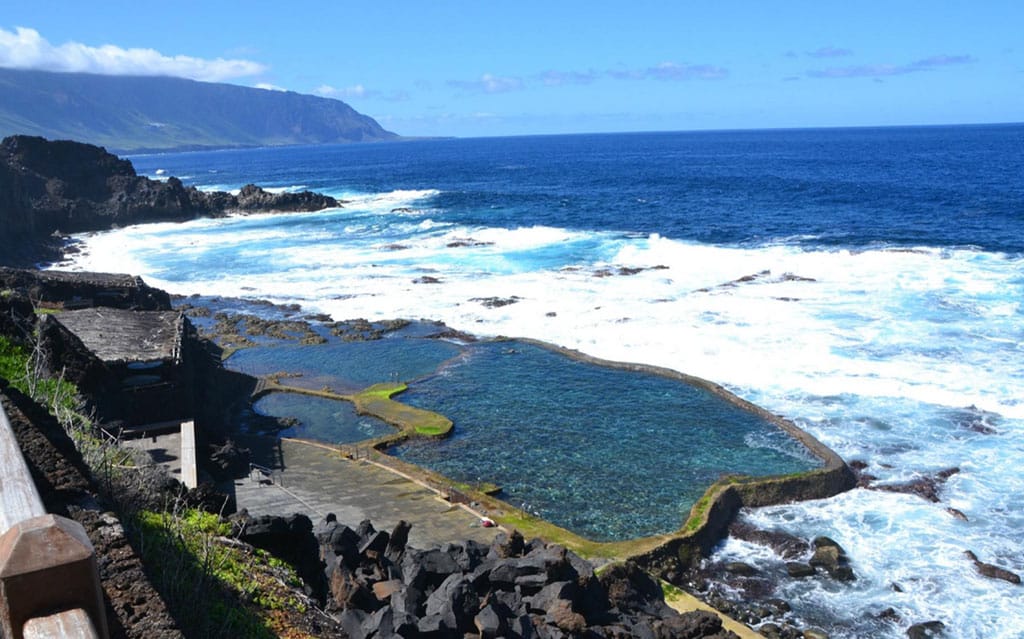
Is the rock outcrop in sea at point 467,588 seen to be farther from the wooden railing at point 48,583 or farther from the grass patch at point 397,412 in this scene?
the grass patch at point 397,412

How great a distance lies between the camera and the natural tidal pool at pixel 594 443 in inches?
811

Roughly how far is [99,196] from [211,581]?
289 ft

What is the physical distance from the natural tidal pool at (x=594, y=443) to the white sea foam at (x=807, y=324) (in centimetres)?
171

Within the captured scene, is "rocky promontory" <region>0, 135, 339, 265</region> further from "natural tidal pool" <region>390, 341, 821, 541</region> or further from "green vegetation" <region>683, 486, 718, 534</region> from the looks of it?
"green vegetation" <region>683, 486, 718, 534</region>

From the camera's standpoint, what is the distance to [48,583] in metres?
2.63

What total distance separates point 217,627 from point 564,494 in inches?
565

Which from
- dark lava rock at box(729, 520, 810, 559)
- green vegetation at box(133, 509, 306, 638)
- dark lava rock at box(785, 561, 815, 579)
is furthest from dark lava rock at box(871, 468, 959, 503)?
green vegetation at box(133, 509, 306, 638)

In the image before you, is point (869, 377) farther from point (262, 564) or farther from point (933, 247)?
point (933, 247)

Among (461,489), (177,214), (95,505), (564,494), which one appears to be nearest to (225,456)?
(461,489)

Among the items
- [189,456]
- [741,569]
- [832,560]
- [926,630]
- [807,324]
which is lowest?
[926,630]

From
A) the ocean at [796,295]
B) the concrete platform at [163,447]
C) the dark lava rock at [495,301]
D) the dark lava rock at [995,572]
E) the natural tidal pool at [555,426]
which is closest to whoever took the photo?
the dark lava rock at [995,572]

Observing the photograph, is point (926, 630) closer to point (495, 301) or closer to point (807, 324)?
point (807, 324)

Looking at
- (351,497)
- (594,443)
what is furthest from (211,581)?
(594,443)

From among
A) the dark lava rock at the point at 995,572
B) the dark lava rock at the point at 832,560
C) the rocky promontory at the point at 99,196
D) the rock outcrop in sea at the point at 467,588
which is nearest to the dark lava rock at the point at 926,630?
the dark lava rock at the point at 832,560
